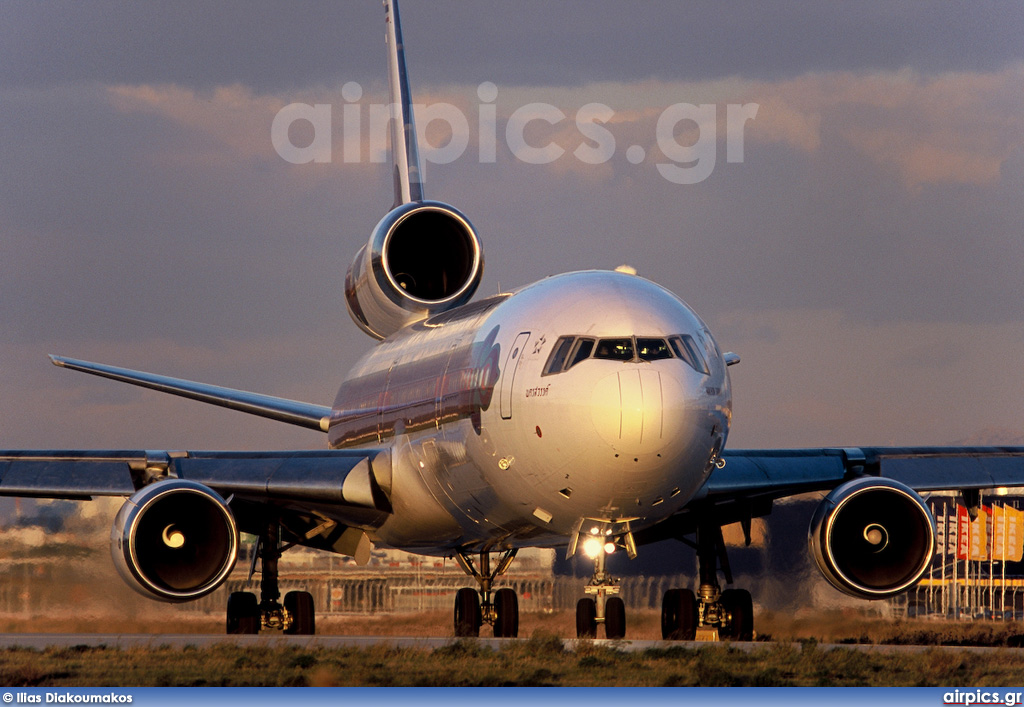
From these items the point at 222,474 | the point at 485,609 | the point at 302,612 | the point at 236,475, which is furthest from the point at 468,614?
the point at 222,474

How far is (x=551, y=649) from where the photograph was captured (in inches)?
727

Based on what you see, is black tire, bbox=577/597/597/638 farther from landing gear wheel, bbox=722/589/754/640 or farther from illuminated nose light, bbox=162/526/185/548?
illuminated nose light, bbox=162/526/185/548

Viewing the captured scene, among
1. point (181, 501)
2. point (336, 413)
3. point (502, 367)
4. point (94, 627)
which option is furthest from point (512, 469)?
point (94, 627)

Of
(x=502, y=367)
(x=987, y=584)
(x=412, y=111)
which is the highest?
(x=412, y=111)

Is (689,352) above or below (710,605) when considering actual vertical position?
above

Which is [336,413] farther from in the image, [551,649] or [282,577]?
[551,649]

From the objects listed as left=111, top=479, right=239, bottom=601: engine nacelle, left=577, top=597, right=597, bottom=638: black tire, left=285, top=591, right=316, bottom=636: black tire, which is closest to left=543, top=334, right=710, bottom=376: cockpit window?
left=111, top=479, right=239, bottom=601: engine nacelle

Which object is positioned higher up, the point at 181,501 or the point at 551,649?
the point at 181,501

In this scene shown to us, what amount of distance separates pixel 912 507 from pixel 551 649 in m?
5.05

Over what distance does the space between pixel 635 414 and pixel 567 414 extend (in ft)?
2.69

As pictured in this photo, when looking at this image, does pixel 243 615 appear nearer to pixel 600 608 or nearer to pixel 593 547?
pixel 593 547

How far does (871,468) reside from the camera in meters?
21.2

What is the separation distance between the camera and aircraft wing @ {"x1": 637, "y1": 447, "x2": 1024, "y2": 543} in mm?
20875

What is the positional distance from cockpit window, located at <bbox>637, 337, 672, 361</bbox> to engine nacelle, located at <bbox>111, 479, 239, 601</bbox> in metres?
6.06
